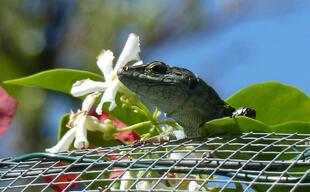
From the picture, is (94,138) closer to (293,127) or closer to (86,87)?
(86,87)

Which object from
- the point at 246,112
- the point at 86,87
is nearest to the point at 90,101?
the point at 86,87

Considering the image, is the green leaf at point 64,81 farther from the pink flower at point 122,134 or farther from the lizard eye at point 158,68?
the lizard eye at point 158,68

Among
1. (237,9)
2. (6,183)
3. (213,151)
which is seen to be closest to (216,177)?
(213,151)

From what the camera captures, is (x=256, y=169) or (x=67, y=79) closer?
(x=256, y=169)

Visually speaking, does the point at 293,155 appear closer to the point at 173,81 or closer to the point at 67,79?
the point at 173,81

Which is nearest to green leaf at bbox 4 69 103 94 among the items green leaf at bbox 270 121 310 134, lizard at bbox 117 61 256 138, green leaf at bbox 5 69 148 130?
green leaf at bbox 5 69 148 130

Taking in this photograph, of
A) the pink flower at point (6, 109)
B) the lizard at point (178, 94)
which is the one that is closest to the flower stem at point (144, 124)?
the lizard at point (178, 94)
